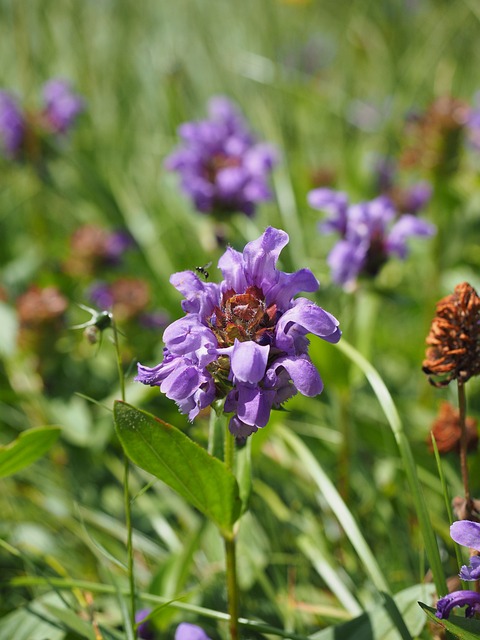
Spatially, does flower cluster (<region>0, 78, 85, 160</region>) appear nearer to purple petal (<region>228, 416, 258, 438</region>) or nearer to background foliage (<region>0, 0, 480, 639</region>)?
background foliage (<region>0, 0, 480, 639</region>)

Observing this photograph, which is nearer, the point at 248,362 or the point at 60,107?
the point at 248,362

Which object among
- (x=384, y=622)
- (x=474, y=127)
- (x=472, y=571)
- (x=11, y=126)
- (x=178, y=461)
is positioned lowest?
(x=384, y=622)

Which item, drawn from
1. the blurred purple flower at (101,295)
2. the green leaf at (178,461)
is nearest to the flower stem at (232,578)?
the green leaf at (178,461)

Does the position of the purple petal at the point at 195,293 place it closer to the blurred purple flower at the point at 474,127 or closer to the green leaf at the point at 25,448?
the green leaf at the point at 25,448

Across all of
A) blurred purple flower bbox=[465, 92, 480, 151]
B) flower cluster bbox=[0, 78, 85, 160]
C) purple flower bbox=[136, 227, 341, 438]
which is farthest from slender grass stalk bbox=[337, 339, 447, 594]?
flower cluster bbox=[0, 78, 85, 160]

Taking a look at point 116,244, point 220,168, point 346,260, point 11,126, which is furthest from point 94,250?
point 346,260

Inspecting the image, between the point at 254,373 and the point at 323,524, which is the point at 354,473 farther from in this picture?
the point at 254,373

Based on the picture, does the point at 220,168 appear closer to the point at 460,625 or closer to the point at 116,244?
the point at 116,244

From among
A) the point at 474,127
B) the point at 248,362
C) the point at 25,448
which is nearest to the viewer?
the point at 248,362
